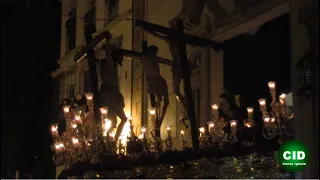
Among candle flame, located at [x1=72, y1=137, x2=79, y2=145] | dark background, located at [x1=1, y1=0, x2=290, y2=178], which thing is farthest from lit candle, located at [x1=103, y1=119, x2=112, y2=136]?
dark background, located at [x1=1, y1=0, x2=290, y2=178]

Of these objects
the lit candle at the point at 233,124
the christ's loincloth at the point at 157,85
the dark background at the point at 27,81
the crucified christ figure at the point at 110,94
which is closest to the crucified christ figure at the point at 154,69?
the christ's loincloth at the point at 157,85

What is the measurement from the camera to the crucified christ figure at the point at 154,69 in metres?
13.0

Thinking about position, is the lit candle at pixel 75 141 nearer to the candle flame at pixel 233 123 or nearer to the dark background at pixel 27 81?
the candle flame at pixel 233 123

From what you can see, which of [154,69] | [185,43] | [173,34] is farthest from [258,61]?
[154,69]

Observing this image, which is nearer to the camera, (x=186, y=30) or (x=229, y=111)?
(x=229, y=111)

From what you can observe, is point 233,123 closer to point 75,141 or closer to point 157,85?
point 157,85

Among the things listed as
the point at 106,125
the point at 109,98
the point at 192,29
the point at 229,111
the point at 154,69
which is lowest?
the point at 106,125

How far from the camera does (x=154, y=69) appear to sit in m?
13.1

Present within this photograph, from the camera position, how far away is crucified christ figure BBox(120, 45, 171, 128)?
42.7ft

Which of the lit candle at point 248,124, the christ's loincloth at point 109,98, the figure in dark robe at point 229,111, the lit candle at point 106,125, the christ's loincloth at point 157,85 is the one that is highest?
the christ's loincloth at point 157,85

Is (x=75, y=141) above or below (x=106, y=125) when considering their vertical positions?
below

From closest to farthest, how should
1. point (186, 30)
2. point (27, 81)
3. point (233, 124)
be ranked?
point (233, 124)
point (186, 30)
point (27, 81)

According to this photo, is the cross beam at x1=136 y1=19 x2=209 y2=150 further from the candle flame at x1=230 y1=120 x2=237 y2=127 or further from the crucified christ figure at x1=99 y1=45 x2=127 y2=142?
the crucified christ figure at x1=99 y1=45 x2=127 y2=142

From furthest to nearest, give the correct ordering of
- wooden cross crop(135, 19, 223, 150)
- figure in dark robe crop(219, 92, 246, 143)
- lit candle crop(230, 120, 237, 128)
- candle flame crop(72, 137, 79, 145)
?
candle flame crop(72, 137, 79, 145), wooden cross crop(135, 19, 223, 150), figure in dark robe crop(219, 92, 246, 143), lit candle crop(230, 120, 237, 128)
